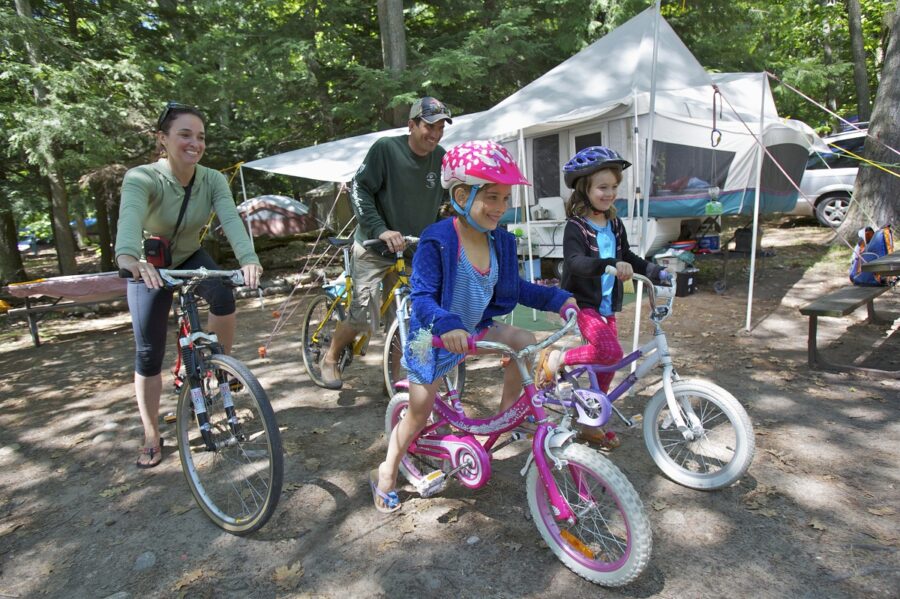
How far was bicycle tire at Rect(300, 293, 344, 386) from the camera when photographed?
5.02 metres

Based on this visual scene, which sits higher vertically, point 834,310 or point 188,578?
point 834,310

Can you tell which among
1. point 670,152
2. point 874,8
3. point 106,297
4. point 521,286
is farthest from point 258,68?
point 874,8

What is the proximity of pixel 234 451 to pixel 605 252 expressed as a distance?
2.41m

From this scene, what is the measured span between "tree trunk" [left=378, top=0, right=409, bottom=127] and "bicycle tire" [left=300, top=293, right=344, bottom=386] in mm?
6726

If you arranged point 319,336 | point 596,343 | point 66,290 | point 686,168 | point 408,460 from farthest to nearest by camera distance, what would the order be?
point 686,168 < point 66,290 < point 319,336 < point 596,343 < point 408,460

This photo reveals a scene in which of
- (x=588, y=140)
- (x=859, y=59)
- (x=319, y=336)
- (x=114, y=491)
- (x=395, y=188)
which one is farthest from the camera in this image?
(x=859, y=59)

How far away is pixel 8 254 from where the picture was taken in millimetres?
12375

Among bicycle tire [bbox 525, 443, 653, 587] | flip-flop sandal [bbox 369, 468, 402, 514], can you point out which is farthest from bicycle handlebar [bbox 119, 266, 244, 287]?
bicycle tire [bbox 525, 443, 653, 587]

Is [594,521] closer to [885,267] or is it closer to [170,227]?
[170,227]

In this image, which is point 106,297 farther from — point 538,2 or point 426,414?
point 538,2

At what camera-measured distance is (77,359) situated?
704 cm

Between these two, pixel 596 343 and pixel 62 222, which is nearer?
pixel 596 343

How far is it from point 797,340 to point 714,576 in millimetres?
4184

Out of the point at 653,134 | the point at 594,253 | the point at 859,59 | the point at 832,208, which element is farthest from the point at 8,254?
the point at 859,59
